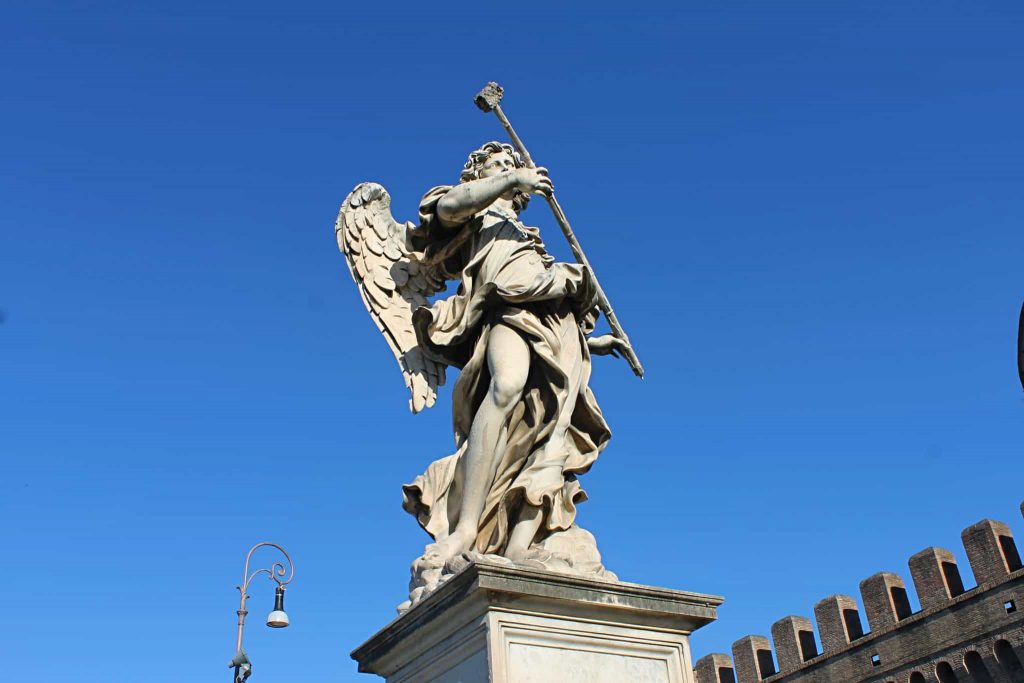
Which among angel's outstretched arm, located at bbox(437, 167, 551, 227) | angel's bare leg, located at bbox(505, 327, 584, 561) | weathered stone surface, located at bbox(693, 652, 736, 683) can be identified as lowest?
angel's bare leg, located at bbox(505, 327, 584, 561)

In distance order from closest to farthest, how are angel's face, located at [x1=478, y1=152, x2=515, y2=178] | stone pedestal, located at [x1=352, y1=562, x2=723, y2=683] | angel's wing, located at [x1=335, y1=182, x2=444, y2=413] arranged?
stone pedestal, located at [x1=352, y1=562, x2=723, y2=683] < angel's wing, located at [x1=335, y1=182, x2=444, y2=413] < angel's face, located at [x1=478, y1=152, x2=515, y2=178]

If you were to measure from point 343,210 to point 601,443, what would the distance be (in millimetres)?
2593

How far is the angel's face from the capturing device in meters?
6.16

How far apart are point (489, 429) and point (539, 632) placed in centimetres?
119

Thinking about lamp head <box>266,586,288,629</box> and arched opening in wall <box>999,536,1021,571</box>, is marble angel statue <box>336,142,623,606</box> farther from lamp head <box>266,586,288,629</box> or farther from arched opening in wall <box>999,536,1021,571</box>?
arched opening in wall <box>999,536,1021,571</box>

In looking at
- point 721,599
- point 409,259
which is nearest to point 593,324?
point 409,259

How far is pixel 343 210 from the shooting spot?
23.0ft

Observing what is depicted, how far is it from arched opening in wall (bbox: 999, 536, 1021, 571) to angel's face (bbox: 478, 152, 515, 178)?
29.5m

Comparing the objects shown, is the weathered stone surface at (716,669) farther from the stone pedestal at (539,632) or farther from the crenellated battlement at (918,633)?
the stone pedestal at (539,632)

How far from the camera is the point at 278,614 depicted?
1582 cm

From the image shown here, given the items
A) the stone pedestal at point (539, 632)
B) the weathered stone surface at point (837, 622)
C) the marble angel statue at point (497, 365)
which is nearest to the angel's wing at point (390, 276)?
the marble angel statue at point (497, 365)

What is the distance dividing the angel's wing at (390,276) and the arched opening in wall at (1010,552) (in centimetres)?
2929

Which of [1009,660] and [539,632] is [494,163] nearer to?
[539,632]

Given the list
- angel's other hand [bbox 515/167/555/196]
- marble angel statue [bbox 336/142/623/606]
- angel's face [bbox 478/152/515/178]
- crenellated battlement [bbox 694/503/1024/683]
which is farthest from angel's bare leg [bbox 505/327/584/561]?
crenellated battlement [bbox 694/503/1024/683]
